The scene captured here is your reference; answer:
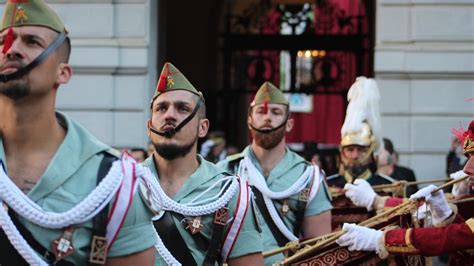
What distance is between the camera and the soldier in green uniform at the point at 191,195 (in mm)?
6316

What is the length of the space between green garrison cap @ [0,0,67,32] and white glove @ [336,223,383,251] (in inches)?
139

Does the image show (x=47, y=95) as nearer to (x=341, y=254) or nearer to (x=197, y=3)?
(x=341, y=254)

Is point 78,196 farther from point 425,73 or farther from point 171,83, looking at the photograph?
point 425,73

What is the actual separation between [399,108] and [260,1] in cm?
485

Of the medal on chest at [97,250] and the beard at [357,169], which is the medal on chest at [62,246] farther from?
the beard at [357,169]

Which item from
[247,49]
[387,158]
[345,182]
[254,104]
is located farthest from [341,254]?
[247,49]

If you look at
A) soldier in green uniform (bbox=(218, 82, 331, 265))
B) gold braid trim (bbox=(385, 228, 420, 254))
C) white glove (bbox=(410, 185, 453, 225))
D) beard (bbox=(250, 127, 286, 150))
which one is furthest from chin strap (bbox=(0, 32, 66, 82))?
beard (bbox=(250, 127, 286, 150))

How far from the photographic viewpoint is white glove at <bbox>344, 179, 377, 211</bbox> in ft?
33.1

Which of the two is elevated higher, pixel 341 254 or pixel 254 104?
pixel 254 104

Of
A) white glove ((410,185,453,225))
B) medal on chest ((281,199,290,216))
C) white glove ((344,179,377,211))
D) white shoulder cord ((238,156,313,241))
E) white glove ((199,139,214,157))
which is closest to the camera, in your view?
white glove ((410,185,453,225))

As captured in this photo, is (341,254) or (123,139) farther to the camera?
(123,139)

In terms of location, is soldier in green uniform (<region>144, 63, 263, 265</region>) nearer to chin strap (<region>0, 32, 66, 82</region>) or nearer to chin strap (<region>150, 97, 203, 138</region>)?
chin strap (<region>150, 97, 203, 138</region>)

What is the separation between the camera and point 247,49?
61.4 feet

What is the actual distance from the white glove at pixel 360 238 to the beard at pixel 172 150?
1473 mm
